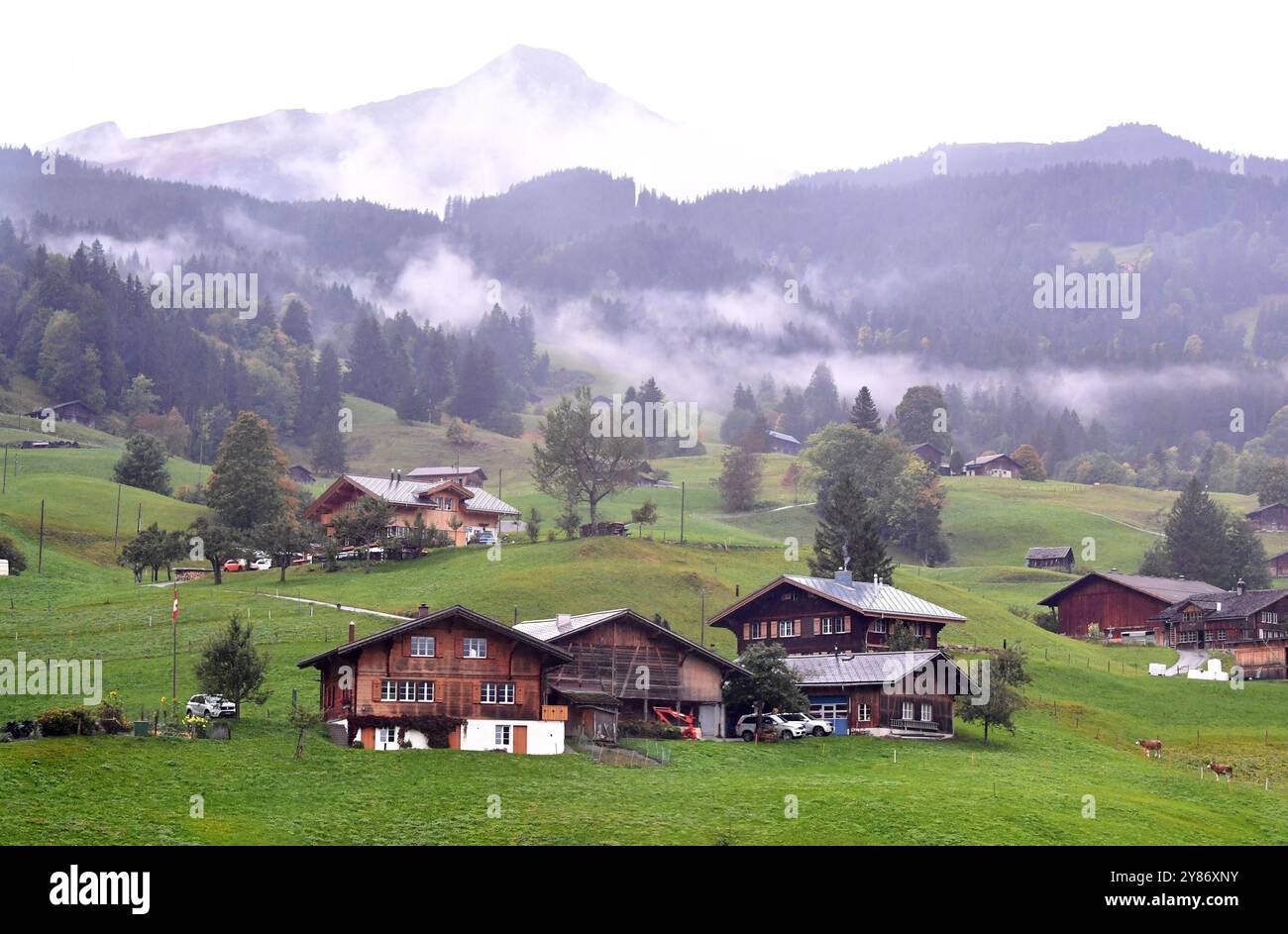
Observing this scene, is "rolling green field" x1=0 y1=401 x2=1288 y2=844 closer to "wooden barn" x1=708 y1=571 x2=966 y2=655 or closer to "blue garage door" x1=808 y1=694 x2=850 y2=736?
"wooden barn" x1=708 y1=571 x2=966 y2=655

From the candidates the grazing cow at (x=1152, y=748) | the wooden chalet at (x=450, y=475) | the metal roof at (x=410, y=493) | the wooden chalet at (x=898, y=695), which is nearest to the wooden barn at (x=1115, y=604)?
the grazing cow at (x=1152, y=748)

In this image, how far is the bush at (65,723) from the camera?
56219 mm

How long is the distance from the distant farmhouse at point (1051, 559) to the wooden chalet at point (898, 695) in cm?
8004

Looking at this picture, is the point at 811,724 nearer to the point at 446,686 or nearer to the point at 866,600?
the point at 866,600

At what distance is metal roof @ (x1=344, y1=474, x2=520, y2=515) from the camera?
13145 centimetres

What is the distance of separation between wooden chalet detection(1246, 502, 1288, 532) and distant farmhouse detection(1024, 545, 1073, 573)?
40.6m

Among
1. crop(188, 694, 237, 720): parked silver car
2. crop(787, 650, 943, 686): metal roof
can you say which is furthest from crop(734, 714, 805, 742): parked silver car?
crop(188, 694, 237, 720): parked silver car

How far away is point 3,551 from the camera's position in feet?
356

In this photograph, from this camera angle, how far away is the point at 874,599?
313ft

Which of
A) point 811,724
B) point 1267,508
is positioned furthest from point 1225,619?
point 1267,508
